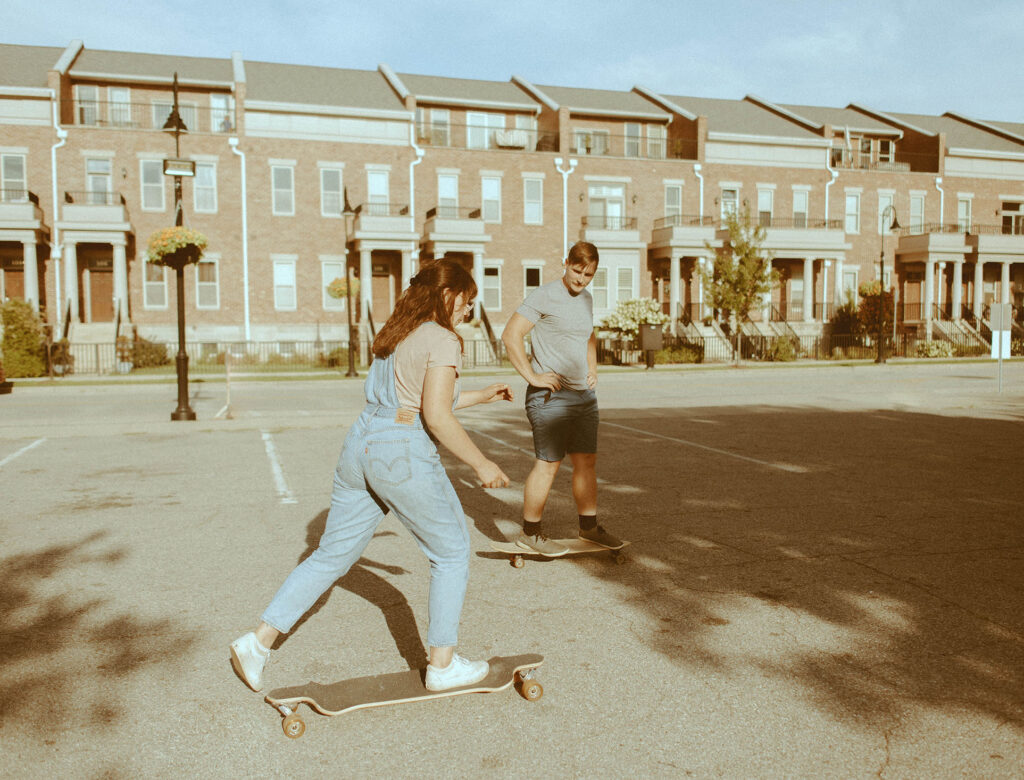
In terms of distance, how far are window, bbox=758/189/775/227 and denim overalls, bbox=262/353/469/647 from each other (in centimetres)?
4031

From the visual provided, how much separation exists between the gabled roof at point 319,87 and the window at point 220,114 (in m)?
1.14

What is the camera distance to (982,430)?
12508 millimetres

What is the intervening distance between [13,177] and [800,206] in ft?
111

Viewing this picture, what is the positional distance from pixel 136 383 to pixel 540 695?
22.8m

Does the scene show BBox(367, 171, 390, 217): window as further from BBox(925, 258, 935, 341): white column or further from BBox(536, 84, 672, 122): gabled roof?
BBox(925, 258, 935, 341): white column

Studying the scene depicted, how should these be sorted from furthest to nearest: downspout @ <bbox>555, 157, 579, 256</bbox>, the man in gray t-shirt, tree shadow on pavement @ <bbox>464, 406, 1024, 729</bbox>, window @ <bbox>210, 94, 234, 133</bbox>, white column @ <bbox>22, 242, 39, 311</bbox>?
1. downspout @ <bbox>555, 157, 579, 256</bbox>
2. window @ <bbox>210, 94, 234, 133</bbox>
3. white column @ <bbox>22, 242, 39, 311</bbox>
4. the man in gray t-shirt
5. tree shadow on pavement @ <bbox>464, 406, 1024, 729</bbox>

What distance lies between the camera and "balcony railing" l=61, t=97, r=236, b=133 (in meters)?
34.7

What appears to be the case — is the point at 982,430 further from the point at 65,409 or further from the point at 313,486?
the point at 65,409

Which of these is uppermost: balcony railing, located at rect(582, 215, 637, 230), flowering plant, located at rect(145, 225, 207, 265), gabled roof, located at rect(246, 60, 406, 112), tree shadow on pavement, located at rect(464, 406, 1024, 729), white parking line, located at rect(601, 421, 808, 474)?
gabled roof, located at rect(246, 60, 406, 112)

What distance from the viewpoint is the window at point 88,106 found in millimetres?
34750

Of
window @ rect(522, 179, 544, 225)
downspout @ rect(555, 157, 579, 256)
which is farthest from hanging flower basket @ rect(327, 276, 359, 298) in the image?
downspout @ rect(555, 157, 579, 256)

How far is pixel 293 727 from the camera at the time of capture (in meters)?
3.32

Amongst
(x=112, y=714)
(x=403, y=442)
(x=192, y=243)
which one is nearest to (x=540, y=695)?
(x=403, y=442)

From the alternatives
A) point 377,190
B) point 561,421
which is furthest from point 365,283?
point 561,421
